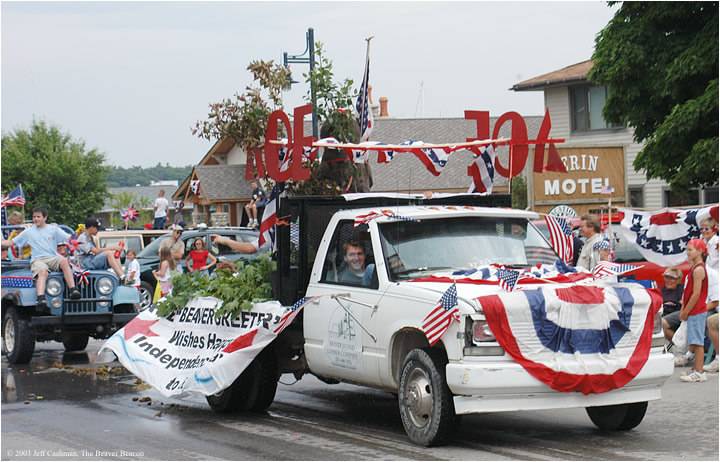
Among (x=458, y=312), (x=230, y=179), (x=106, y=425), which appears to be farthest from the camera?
(x=230, y=179)

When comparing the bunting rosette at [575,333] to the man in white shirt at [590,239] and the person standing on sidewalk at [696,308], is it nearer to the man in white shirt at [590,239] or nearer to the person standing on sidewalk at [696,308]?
the person standing on sidewalk at [696,308]

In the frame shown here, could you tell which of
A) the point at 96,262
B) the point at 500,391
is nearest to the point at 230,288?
the point at 500,391

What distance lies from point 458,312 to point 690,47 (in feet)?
56.3

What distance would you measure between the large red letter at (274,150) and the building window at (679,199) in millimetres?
23652

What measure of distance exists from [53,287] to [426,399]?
8.88 m

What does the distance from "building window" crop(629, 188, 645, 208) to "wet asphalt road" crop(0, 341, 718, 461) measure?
24.3 metres

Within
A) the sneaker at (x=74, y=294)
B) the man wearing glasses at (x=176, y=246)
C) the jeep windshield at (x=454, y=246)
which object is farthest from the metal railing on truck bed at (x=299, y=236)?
the man wearing glasses at (x=176, y=246)

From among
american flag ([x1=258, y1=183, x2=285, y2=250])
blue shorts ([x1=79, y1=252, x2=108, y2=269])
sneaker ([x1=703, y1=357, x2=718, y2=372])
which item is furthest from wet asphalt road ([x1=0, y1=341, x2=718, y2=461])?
blue shorts ([x1=79, y1=252, x2=108, y2=269])

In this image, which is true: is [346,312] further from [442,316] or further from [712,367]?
[712,367]

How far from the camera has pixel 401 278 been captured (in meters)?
8.56

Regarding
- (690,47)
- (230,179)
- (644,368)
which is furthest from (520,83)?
(644,368)

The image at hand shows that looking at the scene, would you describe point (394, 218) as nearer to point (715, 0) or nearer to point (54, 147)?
point (715, 0)

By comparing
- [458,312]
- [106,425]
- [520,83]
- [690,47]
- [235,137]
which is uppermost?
[520,83]

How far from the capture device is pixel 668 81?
2281cm
